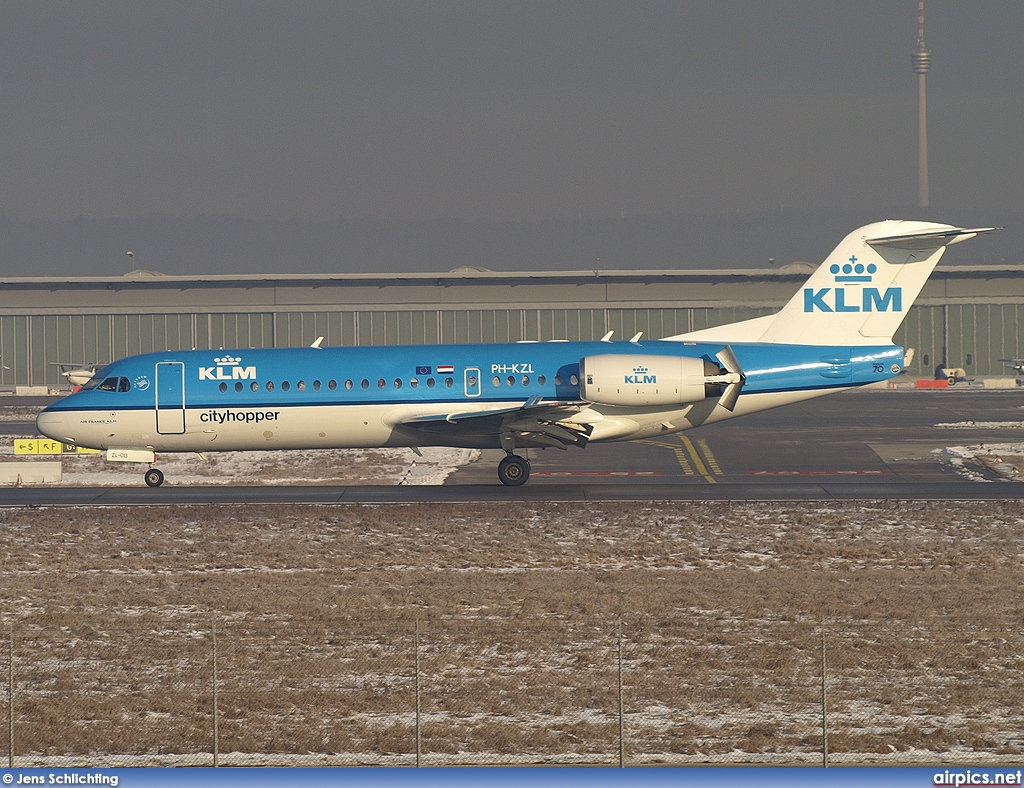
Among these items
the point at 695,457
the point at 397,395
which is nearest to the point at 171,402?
the point at 397,395

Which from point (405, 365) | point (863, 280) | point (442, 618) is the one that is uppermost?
point (863, 280)

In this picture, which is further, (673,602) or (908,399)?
(908,399)

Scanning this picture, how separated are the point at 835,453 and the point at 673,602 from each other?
23.6m

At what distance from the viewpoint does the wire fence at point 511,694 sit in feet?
41.4

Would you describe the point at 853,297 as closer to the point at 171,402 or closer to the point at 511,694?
the point at 171,402

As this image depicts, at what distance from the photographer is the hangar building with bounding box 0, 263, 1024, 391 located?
84812 millimetres

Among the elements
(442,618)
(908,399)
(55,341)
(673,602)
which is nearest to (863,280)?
(673,602)

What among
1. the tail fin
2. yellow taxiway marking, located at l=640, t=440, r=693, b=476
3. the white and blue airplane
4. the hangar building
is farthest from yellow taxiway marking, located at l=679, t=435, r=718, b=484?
the hangar building

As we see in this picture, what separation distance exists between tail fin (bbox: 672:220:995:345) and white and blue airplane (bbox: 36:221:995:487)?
0.13 ft

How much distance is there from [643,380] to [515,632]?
1482cm

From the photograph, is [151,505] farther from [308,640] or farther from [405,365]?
[308,640]

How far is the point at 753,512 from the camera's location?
27.1 m

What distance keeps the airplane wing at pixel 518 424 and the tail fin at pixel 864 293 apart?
20.5 feet

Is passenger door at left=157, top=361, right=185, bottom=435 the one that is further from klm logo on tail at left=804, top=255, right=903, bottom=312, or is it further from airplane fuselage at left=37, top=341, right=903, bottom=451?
klm logo on tail at left=804, top=255, right=903, bottom=312
